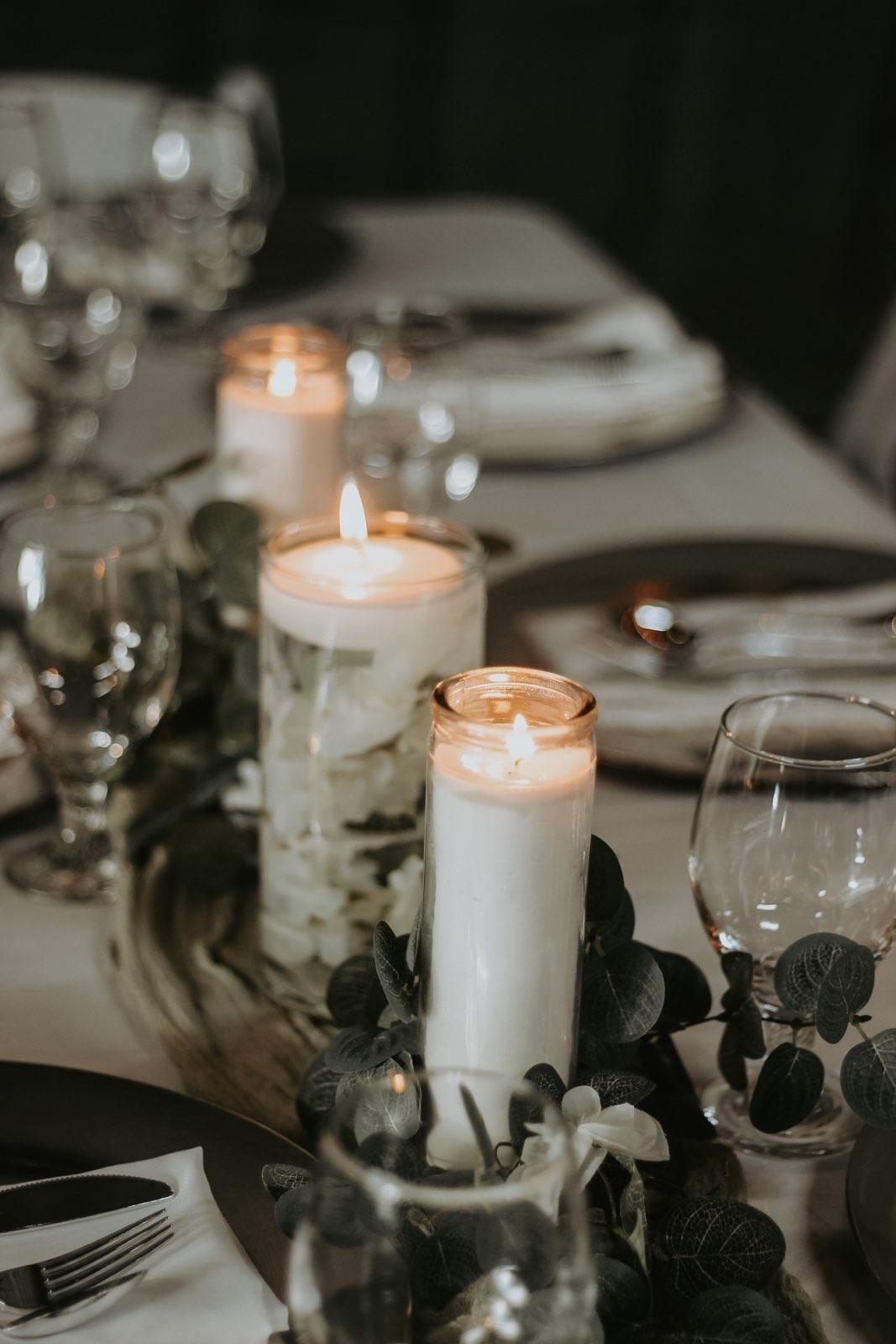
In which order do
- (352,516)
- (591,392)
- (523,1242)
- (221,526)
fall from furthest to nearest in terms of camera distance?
1. (591,392)
2. (221,526)
3. (352,516)
4. (523,1242)

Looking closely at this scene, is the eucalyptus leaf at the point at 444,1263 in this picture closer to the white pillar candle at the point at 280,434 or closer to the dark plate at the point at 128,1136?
the dark plate at the point at 128,1136

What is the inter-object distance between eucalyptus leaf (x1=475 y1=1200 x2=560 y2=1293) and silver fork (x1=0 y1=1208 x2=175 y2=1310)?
6.2 inches

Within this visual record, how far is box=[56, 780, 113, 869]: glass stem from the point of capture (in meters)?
0.73

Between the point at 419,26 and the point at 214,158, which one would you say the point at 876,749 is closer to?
the point at 214,158

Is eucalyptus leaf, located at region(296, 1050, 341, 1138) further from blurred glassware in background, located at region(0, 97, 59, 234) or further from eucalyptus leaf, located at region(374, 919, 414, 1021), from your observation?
blurred glassware in background, located at region(0, 97, 59, 234)

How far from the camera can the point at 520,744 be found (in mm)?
479

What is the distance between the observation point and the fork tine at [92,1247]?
46 cm

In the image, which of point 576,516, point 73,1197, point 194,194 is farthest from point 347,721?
point 194,194

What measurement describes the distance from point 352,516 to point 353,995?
209mm

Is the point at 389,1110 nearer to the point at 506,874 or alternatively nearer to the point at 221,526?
the point at 506,874

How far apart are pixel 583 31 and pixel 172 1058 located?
3.16 metres

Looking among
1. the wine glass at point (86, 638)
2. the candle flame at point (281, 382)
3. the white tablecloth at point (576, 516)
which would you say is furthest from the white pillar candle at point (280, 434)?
the white tablecloth at point (576, 516)

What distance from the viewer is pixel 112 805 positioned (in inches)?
30.1

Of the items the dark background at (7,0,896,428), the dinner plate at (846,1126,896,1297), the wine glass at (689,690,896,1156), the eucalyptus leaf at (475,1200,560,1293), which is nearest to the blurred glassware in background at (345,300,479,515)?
the wine glass at (689,690,896,1156)
